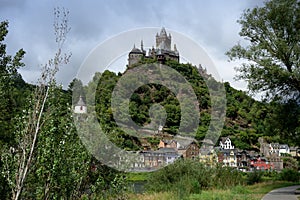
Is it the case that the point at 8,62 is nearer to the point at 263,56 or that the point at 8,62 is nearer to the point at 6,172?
the point at 6,172

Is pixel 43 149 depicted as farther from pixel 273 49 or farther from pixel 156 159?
pixel 156 159

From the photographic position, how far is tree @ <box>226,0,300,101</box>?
1583 cm

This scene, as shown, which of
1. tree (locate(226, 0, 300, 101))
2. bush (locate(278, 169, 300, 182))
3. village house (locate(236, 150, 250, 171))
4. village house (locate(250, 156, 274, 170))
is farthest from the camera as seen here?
village house (locate(250, 156, 274, 170))

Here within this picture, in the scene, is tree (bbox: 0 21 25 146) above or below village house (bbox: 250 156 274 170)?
above

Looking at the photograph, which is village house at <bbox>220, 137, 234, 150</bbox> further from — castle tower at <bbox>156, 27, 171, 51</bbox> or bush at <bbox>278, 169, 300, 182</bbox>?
castle tower at <bbox>156, 27, 171, 51</bbox>

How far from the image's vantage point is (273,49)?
16.4m

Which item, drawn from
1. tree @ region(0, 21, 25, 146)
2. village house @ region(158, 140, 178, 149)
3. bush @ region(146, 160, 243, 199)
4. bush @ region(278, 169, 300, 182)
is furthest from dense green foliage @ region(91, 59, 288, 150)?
tree @ region(0, 21, 25, 146)

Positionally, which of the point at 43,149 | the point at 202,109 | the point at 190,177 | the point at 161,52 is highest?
the point at 161,52

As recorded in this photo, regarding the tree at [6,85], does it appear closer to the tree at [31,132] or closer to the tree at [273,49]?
the tree at [31,132]

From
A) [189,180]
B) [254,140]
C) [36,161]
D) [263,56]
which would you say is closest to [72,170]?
[36,161]

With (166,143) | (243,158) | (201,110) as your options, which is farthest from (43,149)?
(243,158)

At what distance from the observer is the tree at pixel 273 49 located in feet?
51.9

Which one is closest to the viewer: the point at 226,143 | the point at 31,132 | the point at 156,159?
the point at 31,132

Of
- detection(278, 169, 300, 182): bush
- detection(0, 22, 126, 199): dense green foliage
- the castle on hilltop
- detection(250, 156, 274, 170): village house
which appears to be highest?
the castle on hilltop
